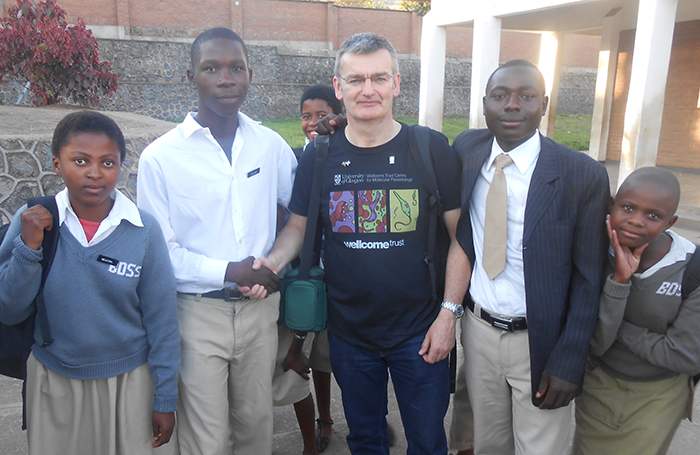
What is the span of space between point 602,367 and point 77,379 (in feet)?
6.99

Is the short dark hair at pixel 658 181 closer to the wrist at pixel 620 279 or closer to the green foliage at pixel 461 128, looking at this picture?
the wrist at pixel 620 279

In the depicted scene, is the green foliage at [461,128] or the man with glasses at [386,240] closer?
the man with glasses at [386,240]

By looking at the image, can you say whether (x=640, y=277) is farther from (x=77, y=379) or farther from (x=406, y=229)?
(x=77, y=379)

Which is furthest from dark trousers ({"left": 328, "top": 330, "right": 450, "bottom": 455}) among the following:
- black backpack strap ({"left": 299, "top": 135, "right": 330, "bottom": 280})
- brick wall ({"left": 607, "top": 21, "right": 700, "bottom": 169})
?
brick wall ({"left": 607, "top": 21, "right": 700, "bottom": 169})

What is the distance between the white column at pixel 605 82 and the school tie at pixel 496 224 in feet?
39.3

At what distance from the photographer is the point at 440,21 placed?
40.3ft

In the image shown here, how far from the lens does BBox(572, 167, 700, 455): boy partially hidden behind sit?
187 centimetres

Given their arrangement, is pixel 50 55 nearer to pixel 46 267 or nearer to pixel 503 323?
pixel 46 267

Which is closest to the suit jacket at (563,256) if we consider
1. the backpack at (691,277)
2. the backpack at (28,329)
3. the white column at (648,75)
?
the backpack at (691,277)

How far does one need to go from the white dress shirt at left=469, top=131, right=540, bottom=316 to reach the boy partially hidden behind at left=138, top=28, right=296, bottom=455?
94 centimetres

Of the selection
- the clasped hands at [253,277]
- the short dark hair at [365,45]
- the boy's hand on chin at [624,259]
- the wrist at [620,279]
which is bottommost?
the clasped hands at [253,277]

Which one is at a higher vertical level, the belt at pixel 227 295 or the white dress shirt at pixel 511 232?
the white dress shirt at pixel 511 232

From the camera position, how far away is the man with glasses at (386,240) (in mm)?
2203

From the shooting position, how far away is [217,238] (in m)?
2.27
